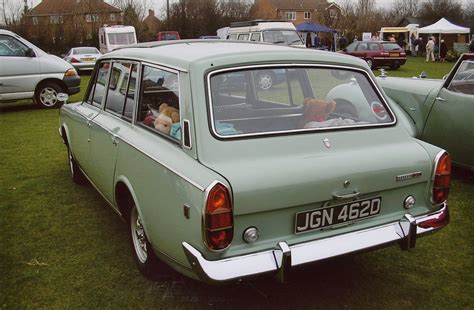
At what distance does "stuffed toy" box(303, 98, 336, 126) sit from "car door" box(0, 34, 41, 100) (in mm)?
10085

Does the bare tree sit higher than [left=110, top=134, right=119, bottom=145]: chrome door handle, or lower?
higher

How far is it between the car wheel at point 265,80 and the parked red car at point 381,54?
69.9 feet

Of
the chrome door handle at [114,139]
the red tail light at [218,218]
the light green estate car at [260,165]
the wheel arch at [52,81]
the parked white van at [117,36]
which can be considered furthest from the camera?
the parked white van at [117,36]

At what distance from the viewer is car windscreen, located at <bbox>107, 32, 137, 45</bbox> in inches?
1125

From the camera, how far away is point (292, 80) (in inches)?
145

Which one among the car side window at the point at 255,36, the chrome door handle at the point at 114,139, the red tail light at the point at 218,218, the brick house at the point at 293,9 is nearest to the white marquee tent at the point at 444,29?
the car side window at the point at 255,36

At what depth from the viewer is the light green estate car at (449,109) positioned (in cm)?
566

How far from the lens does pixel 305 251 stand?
2.84 metres

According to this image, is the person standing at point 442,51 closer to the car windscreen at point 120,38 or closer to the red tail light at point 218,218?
the car windscreen at point 120,38

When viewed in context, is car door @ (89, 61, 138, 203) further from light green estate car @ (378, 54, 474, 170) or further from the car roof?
light green estate car @ (378, 54, 474, 170)

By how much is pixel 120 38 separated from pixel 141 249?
26823mm

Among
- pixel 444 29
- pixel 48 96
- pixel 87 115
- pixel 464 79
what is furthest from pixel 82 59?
pixel 444 29

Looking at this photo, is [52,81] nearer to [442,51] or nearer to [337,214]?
[337,214]

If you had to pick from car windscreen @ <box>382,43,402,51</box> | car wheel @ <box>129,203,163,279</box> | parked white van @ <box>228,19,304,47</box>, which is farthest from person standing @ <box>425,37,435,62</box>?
car wheel @ <box>129,203,163,279</box>
